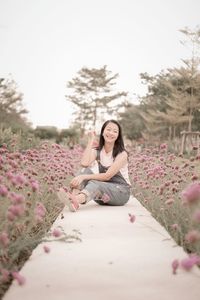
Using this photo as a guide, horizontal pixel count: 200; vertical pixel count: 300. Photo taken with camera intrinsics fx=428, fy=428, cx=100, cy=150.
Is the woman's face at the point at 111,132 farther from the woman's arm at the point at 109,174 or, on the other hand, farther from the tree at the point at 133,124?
the tree at the point at 133,124

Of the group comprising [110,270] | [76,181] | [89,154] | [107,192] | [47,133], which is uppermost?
[47,133]

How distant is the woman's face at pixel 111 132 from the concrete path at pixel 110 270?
1.65 meters

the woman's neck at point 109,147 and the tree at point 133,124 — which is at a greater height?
the tree at point 133,124

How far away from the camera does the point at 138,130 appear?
1709 inches

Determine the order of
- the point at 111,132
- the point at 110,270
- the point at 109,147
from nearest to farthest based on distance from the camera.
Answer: the point at 110,270 < the point at 111,132 < the point at 109,147

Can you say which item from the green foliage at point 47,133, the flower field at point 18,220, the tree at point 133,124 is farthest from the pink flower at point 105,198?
the tree at point 133,124

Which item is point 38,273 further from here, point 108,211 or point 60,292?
point 108,211

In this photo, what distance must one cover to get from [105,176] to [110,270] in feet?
7.92

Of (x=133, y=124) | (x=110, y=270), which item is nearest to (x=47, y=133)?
(x=133, y=124)

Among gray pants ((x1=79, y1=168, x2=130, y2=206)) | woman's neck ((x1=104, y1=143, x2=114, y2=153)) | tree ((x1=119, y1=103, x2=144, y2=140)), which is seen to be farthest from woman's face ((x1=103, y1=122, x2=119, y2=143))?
tree ((x1=119, y1=103, x2=144, y2=140))

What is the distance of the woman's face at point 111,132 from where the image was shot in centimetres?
504

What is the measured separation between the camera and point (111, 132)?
504 cm

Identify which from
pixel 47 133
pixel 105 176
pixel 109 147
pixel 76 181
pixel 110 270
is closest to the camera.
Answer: pixel 110 270

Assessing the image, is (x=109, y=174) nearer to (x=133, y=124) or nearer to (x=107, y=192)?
(x=107, y=192)
